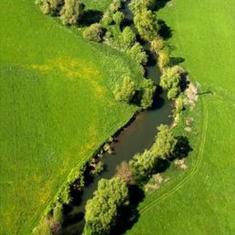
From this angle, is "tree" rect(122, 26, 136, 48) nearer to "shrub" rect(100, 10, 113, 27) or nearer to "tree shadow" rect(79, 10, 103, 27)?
"shrub" rect(100, 10, 113, 27)

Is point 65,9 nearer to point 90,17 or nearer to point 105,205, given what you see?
point 90,17

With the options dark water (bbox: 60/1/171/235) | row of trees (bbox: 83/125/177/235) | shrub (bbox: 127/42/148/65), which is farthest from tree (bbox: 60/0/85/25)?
row of trees (bbox: 83/125/177/235)

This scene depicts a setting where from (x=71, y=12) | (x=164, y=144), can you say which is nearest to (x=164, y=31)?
(x=71, y=12)

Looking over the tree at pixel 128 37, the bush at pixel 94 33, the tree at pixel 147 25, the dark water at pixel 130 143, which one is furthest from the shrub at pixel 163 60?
the bush at pixel 94 33

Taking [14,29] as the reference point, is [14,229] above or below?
below

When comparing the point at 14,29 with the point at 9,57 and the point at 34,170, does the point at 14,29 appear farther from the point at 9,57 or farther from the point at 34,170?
the point at 34,170

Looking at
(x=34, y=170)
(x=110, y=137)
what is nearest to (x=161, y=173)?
(x=110, y=137)

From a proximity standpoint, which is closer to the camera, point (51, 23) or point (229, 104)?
→ point (229, 104)
